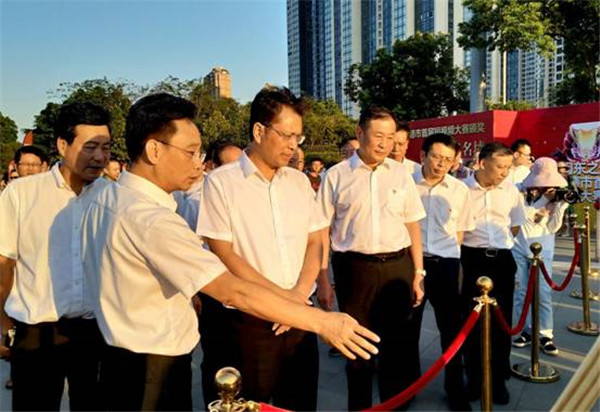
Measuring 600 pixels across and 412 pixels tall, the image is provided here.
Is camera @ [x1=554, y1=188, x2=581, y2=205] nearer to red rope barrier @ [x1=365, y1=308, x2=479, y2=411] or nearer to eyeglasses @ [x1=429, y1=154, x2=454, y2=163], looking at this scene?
eyeglasses @ [x1=429, y1=154, x2=454, y2=163]

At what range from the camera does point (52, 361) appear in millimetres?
2102

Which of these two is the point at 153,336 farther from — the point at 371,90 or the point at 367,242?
the point at 371,90

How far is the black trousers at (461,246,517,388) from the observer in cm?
315

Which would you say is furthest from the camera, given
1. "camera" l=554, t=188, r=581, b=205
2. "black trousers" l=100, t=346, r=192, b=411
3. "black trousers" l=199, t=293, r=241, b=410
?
"camera" l=554, t=188, r=581, b=205

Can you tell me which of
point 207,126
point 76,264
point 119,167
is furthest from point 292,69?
point 76,264

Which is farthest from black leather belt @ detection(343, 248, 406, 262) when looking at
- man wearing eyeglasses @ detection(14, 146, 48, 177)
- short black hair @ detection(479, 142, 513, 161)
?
man wearing eyeglasses @ detection(14, 146, 48, 177)

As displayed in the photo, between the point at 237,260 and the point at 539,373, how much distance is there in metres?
2.51

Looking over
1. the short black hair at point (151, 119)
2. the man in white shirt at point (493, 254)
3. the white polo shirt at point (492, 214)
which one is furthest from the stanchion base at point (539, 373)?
the short black hair at point (151, 119)

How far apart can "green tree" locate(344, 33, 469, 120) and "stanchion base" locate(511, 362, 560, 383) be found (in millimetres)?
21442

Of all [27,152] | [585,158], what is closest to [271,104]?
[27,152]

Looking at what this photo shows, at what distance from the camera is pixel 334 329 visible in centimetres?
140

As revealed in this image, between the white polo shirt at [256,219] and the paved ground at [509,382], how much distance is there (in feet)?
4.54

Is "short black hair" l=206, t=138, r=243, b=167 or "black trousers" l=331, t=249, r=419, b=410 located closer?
"black trousers" l=331, t=249, r=419, b=410

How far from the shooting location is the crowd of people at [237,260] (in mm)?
1511
